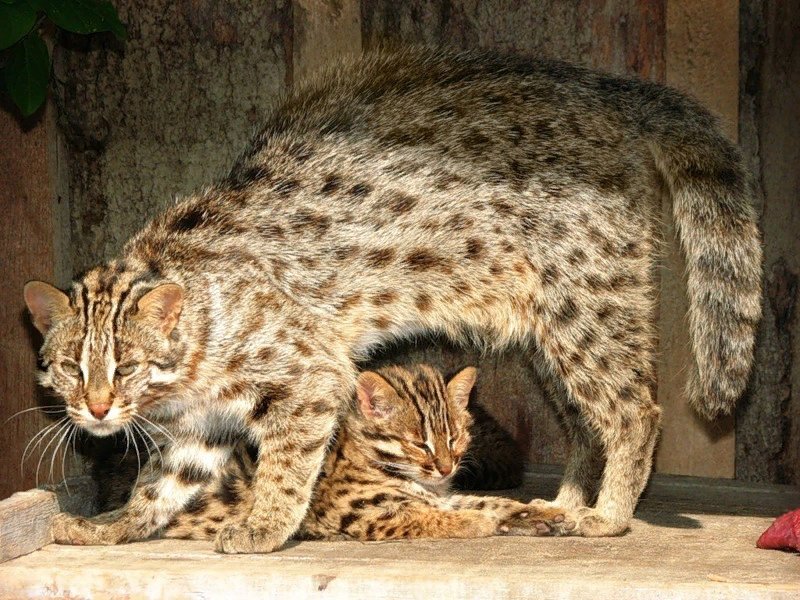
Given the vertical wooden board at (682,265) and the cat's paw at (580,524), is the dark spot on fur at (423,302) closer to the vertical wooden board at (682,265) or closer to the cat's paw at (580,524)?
the cat's paw at (580,524)

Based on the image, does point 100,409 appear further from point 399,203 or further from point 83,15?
point 83,15

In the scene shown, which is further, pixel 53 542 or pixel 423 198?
pixel 423 198

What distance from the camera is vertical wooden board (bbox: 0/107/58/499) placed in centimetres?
579

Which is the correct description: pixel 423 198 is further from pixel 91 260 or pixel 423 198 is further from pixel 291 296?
pixel 91 260

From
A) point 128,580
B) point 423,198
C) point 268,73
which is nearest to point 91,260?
point 268,73

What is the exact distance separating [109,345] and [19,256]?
127 centimetres

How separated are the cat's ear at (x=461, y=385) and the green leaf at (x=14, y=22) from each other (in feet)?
7.30

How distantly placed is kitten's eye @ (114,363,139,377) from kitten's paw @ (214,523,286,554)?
68 cm

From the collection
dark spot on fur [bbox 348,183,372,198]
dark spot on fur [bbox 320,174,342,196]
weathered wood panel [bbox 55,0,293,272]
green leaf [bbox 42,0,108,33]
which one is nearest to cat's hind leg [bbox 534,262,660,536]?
dark spot on fur [bbox 348,183,372,198]

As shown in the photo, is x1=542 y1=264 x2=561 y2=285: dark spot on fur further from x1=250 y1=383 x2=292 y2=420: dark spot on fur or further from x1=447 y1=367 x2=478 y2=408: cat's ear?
x1=250 y1=383 x2=292 y2=420: dark spot on fur

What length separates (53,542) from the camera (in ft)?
16.8

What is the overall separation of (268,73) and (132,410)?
1.85m

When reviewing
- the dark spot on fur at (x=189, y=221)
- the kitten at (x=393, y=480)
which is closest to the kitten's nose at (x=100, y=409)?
the kitten at (x=393, y=480)

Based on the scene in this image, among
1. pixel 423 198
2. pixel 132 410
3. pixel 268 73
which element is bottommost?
pixel 132 410
